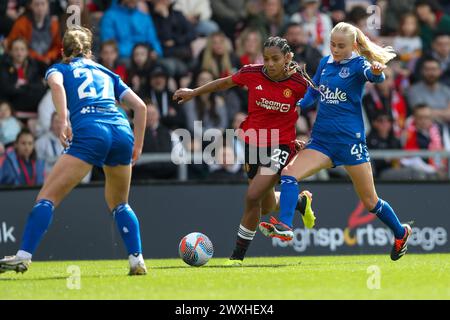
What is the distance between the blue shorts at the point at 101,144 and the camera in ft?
29.7

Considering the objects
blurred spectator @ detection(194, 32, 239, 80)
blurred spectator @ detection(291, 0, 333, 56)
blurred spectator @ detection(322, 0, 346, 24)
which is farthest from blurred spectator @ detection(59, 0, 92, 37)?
Answer: blurred spectator @ detection(322, 0, 346, 24)

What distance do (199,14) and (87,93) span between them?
8863 millimetres

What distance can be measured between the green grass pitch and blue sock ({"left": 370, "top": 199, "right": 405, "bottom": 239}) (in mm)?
332

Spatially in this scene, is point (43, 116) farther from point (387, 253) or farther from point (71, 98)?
point (71, 98)

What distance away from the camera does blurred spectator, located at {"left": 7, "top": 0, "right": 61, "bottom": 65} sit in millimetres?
16062

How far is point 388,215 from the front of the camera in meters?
10.9

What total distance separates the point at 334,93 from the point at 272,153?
0.88 meters

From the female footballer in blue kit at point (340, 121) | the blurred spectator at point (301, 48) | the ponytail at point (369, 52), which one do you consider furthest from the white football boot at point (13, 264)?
the blurred spectator at point (301, 48)

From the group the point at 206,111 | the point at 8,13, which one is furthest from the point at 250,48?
the point at 8,13

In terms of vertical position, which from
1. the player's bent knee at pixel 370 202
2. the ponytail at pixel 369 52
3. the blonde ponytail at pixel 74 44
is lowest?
the player's bent knee at pixel 370 202

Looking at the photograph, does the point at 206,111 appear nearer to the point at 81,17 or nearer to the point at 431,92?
the point at 81,17

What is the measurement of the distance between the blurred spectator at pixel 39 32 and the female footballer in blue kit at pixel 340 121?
251 inches

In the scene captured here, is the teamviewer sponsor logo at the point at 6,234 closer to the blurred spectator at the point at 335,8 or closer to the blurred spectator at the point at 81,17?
the blurred spectator at the point at 81,17
